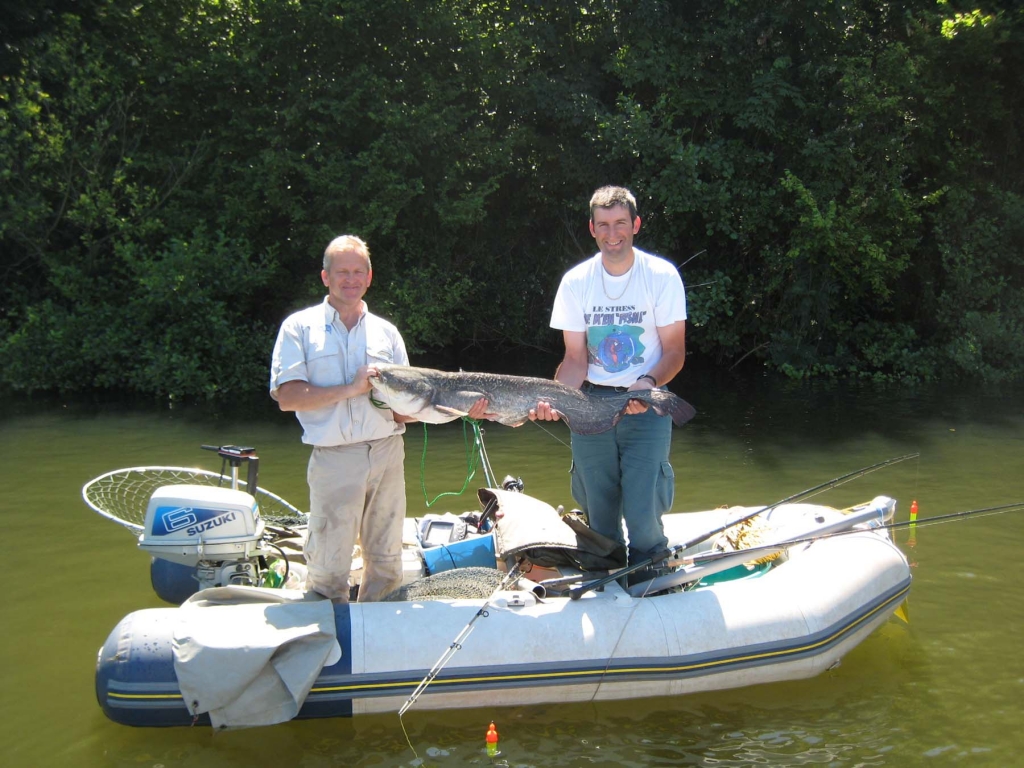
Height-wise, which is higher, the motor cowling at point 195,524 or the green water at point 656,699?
the motor cowling at point 195,524

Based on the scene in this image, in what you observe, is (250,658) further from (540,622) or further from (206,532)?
(540,622)

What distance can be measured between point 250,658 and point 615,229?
277 cm

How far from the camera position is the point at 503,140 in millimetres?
15594

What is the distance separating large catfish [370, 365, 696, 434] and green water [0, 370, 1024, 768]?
154 centimetres

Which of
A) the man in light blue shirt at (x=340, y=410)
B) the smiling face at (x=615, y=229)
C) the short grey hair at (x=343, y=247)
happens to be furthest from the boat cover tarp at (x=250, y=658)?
the smiling face at (x=615, y=229)

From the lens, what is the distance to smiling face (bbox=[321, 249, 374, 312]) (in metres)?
4.62

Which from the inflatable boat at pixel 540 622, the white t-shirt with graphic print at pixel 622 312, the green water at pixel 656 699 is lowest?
the green water at pixel 656 699

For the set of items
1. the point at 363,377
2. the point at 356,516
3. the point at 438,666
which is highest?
the point at 363,377

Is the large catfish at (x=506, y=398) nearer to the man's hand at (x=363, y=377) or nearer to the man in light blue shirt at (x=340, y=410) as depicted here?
the man's hand at (x=363, y=377)

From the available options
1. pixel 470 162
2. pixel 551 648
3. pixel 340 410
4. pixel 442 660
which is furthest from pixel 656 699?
pixel 470 162

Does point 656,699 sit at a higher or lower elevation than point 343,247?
lower

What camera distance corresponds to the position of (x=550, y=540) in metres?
5.49

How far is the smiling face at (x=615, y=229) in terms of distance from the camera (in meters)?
4.79

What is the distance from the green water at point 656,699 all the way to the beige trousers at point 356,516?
0.74 m
